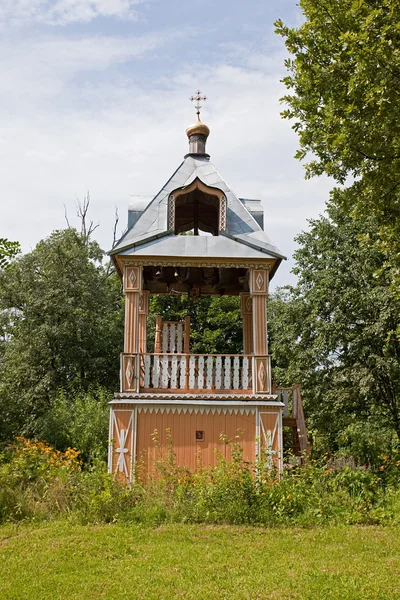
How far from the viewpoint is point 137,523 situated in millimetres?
8453

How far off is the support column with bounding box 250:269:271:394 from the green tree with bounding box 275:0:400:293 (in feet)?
9.78

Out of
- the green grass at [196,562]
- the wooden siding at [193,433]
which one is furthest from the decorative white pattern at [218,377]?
the green grass at [196,562]

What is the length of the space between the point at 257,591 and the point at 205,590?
0.51m

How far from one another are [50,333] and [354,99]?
16320 mm

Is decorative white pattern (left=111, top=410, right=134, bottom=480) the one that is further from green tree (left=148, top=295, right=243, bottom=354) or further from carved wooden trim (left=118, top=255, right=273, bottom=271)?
green tree (left=148, top=295, right=243, bottom=354)

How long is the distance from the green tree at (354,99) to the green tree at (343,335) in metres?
9.60

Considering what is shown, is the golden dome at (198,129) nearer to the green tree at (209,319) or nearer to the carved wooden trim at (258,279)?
the carved wooden trim at (258,279)

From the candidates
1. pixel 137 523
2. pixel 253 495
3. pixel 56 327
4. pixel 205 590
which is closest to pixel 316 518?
pixel 253 495

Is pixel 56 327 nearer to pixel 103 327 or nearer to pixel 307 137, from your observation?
pixel 103 327

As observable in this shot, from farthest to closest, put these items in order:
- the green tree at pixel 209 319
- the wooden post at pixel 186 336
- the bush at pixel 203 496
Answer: the green tree at pixel 209 319 → the wooden post at pixel 186 336 → the bush at pixel 203 496


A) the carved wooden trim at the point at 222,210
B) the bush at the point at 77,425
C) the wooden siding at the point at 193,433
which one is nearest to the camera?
the wooden siding at the point at 193,433

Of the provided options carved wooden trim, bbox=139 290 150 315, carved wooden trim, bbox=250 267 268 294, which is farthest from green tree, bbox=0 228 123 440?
carved wooden trim, bbox=250 267 268 294

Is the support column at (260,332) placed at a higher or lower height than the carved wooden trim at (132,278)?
lower

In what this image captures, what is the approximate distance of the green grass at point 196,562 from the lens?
5.81 m
